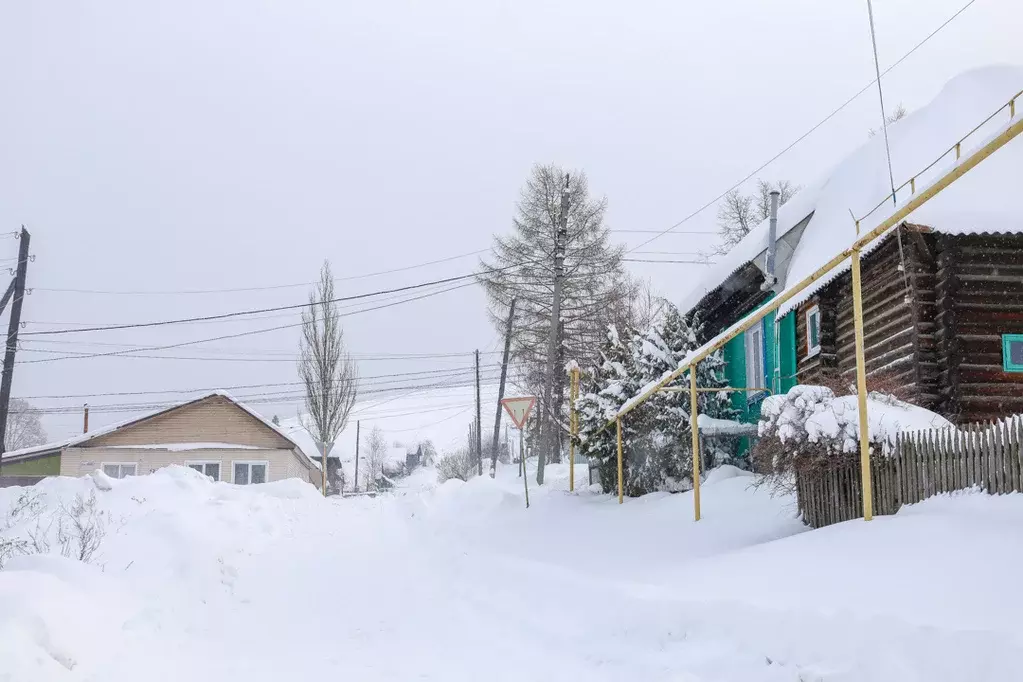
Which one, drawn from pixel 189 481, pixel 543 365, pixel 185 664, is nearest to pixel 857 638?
pixel 185 664

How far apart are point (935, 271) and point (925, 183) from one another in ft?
6.57

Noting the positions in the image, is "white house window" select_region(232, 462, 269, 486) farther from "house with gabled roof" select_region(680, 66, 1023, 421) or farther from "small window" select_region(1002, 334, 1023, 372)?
"small window" select_region(1002, 334, 1023, 372)

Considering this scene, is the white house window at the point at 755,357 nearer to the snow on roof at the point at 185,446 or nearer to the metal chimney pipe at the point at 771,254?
the metal chimney pipe at the point at 771,254

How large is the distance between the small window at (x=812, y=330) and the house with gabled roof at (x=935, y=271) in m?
0.04

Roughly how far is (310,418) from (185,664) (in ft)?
115

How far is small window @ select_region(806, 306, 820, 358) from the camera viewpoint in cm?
1788

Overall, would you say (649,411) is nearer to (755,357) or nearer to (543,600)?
(755,357)

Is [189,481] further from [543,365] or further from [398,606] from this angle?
[543,365]

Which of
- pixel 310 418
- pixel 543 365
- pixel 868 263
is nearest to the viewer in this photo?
pixel 868 263

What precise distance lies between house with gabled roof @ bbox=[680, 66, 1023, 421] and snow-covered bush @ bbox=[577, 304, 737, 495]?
2.07m

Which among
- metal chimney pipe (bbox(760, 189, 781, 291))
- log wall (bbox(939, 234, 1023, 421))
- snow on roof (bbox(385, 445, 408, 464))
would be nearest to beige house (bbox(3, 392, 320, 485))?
metal chimney pipe (bbox(760, 189, 781, 291))

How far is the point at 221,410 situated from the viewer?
118 ft

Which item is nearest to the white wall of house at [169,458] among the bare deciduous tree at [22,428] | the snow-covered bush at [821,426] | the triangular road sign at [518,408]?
the triangular road sign at [518,408]

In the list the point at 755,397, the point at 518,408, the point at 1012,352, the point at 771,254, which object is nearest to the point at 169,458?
the point at 518,408
